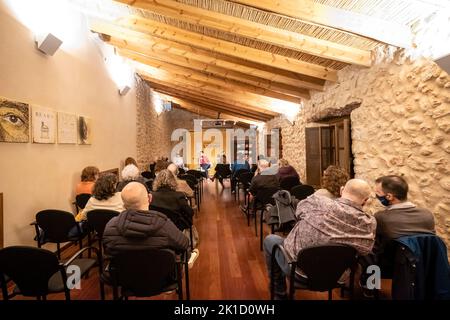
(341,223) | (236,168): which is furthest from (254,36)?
(236,168)

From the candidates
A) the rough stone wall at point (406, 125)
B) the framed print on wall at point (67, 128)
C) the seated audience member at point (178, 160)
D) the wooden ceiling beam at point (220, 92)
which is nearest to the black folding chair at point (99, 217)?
the framed print on wall at point (67, 128)

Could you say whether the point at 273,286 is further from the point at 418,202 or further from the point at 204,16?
the point at 204,16

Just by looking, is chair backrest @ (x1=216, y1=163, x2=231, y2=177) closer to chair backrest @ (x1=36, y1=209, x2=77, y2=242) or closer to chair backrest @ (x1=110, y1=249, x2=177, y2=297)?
chair backrest @ (x1=36, y1=209, x2=77, y2=242)

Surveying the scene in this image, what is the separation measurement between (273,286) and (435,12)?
2.55 meters

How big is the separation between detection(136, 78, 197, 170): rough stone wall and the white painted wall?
2.37m

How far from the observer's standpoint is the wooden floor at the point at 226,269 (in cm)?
244

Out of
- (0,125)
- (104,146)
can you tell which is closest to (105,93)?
(104,146)

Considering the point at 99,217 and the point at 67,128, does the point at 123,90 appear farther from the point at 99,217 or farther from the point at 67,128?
the point at 99,217

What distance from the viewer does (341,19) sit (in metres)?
2.57

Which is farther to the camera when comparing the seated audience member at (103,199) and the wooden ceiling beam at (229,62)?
the wooden ceiling beam at (229,62)

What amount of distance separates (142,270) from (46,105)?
8.31 ft

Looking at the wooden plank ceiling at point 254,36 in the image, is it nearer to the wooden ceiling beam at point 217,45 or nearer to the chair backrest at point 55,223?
the wooden ceiling beam at point 217,45

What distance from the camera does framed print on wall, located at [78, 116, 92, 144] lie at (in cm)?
401

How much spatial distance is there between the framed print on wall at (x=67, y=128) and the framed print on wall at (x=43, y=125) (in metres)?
0.14
